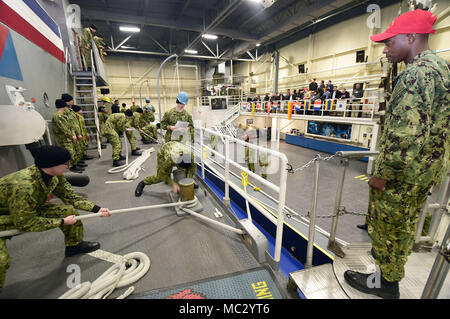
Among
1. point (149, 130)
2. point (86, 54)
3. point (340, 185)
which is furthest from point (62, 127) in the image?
point (340, 185)

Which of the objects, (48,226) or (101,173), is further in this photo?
(101,173)

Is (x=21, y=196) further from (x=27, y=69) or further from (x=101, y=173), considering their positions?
(x=27, y=69)

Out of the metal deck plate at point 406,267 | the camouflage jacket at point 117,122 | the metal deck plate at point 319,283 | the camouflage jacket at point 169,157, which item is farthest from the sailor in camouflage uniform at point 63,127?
the metal deck plate at point 406,267

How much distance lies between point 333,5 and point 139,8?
10113 mm

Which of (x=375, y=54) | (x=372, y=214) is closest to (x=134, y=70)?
(x=375, y=54)

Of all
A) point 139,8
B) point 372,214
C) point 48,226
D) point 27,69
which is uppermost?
point 139,8

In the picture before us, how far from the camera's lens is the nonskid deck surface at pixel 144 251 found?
1.76 metres

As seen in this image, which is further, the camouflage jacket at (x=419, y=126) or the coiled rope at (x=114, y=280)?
the coiled rope at (x=114, y=280)

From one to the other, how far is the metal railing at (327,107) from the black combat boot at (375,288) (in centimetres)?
652

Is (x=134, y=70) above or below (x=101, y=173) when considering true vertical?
above

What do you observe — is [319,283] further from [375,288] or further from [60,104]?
[60,104]

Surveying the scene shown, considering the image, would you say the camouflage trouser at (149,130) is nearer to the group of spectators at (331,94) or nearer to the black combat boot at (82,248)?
the black combat boot at (82,248)

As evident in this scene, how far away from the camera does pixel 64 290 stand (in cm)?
168

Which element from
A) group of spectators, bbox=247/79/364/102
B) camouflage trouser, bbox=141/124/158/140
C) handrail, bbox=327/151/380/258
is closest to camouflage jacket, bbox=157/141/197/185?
handrail, bbox=327/151/380/258
